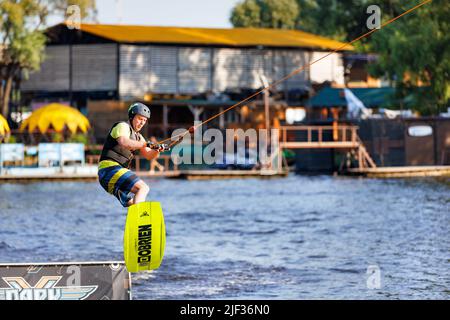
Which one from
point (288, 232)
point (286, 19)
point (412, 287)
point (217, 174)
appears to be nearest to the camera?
point (412, 287)

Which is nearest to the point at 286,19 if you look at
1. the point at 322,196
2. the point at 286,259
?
the point at 322,196

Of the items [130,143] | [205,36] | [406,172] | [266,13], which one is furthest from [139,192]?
[266,13]

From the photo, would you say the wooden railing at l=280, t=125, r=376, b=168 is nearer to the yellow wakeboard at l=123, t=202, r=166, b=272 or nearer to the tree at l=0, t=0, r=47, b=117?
the tree at l=0, t=0, r=47, b=117

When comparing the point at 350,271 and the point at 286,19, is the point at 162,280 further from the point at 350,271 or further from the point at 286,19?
the point at 286,19

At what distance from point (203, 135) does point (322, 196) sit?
17.7 meters

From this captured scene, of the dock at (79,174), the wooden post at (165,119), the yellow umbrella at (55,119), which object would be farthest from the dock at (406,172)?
the yellow umbrella at (55,119)

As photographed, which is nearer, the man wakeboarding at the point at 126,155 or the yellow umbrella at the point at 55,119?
the man wakeboarding at the point at 126,155

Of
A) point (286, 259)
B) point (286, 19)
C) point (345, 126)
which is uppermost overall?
point (286, 19)

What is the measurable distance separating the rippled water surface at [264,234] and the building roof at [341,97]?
10.6 meters

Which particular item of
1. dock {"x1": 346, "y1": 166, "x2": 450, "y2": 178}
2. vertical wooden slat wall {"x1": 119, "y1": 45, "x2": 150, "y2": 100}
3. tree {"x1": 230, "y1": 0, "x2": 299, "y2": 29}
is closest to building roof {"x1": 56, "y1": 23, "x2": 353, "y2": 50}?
vertical wooden slat wall {"x1": 119, "y1": 45, "x2": 150, "y2": 100}

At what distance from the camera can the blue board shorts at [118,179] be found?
17156 millimetres

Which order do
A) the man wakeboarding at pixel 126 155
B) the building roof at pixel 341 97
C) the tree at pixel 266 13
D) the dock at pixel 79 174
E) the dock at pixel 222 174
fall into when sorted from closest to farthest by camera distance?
the man wakeboarding at pixel 126 155 → the dock at pixel 79 174 → the dock at pixel 222 174 → the building roof at pixel 341 97 → the tree at pixel 266 13

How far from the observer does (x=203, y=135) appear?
255ft

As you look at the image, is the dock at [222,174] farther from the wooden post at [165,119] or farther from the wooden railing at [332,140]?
the wooden post at [165,119]
